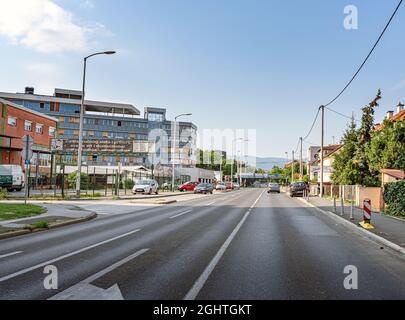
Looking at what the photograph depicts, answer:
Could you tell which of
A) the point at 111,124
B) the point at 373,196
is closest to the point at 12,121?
the point at 373,196

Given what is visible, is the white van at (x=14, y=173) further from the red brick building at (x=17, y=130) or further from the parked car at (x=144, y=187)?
the parked car at (x=144, y=187)

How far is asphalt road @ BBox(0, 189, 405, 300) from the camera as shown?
5.70 m

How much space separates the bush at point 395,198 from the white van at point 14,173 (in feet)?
97.7

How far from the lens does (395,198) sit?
742 inches

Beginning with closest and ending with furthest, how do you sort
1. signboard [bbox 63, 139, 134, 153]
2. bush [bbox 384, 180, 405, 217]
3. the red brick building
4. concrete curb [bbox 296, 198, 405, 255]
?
1. concrete curb [bbox 296, 198, 405, 255]
2. bush [bbox 384, 180, 405, 217]
3. the red brick building
4. signboard [bbox 63, 139, 134, 153]

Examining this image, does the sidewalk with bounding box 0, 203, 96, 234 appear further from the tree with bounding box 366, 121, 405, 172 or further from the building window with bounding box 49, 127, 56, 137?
the building window with bounding box 49, 127, 56, 137

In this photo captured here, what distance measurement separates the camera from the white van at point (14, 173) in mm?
34156

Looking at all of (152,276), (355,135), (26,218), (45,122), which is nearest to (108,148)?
(45,122)

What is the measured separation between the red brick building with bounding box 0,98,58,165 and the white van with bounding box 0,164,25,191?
6.11 meters

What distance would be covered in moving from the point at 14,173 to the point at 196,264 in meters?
32.0

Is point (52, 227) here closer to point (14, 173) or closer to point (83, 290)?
point (83, 290)

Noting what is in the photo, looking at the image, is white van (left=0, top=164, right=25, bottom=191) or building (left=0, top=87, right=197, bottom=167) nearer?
white van (left=0, top=164, right=25, bottom=191)

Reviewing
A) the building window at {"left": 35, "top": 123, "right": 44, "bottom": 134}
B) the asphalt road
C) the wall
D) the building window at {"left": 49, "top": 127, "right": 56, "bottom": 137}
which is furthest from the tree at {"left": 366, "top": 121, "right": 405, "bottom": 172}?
the building window at {"left": 49, "top": 127, "right": 56, "bottom": 137}
